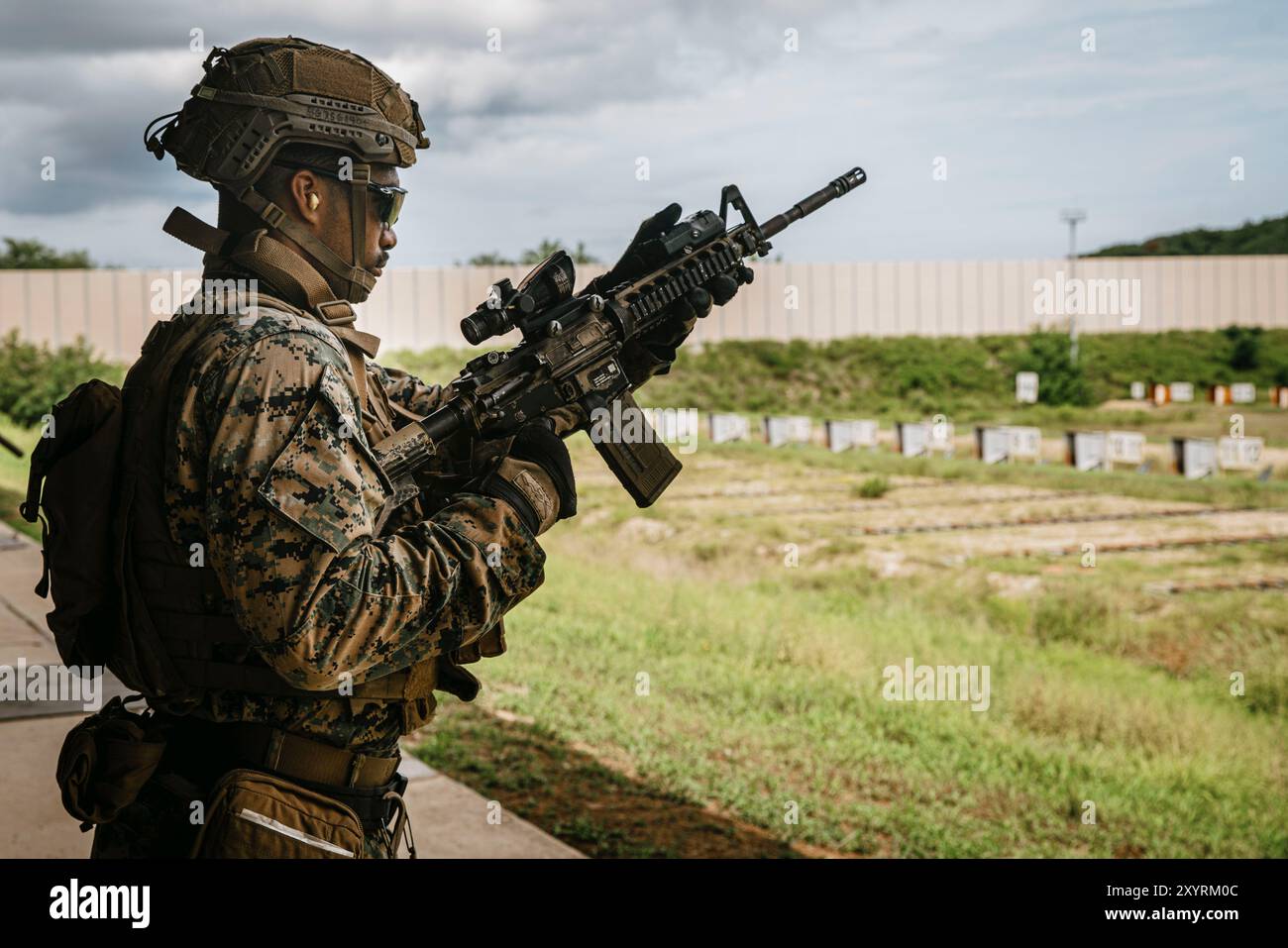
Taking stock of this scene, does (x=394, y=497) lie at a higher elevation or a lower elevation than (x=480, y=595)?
higher

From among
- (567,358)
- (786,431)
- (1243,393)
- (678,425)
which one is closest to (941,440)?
(786,431)

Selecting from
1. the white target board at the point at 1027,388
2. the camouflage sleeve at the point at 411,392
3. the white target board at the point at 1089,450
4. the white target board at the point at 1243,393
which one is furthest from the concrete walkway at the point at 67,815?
the white target board at the point at 1243,393

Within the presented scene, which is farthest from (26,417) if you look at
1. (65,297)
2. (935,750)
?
(935,750)

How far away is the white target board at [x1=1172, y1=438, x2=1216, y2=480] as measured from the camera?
21719 millimetres

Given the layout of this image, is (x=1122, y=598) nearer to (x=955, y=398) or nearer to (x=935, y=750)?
(x=935, y=750)

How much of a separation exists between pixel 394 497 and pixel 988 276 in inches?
1970

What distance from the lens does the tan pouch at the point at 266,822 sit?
6.33 feet

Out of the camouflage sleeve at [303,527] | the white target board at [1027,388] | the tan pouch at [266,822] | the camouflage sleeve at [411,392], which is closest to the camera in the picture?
the camouflage sleeve at [303,527]

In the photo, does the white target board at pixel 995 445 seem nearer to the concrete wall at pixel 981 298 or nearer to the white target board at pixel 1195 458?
the white target board at pixel 1195 458

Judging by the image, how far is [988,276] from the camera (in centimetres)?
4947

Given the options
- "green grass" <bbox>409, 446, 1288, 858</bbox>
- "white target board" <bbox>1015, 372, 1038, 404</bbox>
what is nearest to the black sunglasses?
"green grass" <bbox>409, 446, 1288, 858</bbox>

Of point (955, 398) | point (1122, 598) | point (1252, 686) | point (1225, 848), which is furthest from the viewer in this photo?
point (955, 398)

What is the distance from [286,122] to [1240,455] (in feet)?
82.3

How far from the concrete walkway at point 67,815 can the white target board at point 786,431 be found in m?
25.1
